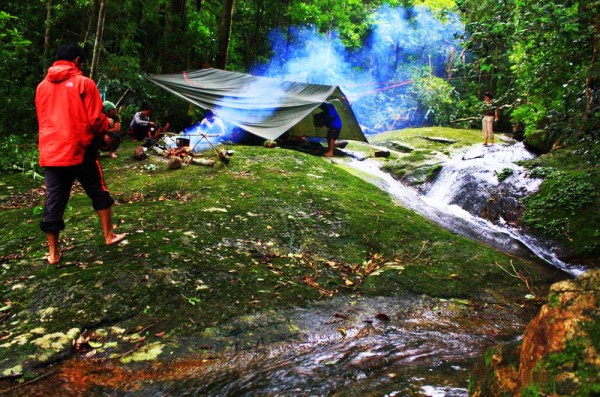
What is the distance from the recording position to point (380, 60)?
24.6 metres

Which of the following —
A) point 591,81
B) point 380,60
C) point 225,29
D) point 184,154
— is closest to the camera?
point 591,81

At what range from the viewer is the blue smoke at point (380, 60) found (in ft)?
64.4

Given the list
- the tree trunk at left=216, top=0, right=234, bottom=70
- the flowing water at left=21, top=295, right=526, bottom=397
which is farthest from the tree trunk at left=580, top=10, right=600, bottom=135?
the tree trunk at left=216, top=0, right=234, bottom=70

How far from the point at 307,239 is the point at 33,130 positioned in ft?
24.3

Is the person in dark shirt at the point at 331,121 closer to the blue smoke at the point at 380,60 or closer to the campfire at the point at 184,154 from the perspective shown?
the campfire at the point at 184,154

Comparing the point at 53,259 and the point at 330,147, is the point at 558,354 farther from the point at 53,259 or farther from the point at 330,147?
the point at 330,147

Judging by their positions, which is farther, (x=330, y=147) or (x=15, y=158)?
(x=330, y=147)

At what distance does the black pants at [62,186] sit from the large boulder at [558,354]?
303cm

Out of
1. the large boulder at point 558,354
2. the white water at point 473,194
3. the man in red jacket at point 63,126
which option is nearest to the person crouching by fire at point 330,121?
the white water at point 473,194

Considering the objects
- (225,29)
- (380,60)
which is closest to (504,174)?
(225,29)

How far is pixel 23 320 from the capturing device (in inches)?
95.0

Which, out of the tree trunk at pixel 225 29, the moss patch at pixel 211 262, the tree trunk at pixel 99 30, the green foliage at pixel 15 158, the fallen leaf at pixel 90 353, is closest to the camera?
the fallen leaf at pixel 90 353

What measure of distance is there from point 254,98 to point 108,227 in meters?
6.52

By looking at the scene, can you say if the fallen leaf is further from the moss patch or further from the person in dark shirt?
the person in dark shirt
